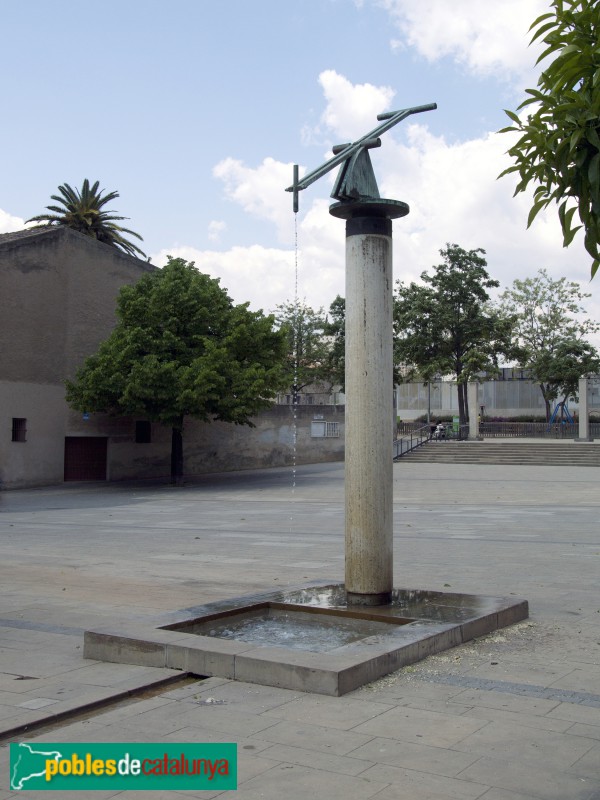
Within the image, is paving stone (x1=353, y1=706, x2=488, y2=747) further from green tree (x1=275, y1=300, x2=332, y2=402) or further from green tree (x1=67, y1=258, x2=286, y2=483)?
green tree (x1=275, y1=300, x2=332, y2=402)

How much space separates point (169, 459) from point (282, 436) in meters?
6.91

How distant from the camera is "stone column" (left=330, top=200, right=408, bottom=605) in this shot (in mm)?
7496

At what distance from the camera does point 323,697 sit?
5398 mm

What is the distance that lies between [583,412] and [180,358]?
2647 cm

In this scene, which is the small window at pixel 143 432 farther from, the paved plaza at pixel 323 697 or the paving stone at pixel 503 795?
the paving stone at pixel 503 795

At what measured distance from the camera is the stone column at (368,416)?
7.50 meters

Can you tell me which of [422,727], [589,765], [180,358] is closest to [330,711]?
[422,727]

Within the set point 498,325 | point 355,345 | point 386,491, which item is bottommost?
point 386,491

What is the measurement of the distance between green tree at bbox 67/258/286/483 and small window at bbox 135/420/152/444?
139 inches

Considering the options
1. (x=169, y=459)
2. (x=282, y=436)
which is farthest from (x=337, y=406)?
(x=169, y=459)

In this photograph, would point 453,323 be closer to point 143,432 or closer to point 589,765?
point 143,432

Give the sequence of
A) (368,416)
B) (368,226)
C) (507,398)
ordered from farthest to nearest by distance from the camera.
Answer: (507,398) < (368,226) < (368,416)

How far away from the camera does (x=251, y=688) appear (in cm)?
565

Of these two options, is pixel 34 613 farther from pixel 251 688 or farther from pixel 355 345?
pixel 355 345
